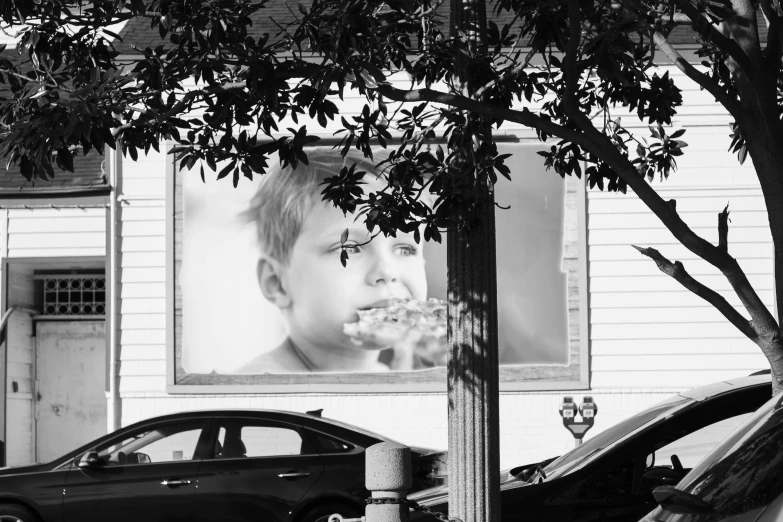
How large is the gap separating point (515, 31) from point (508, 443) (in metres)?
5.57

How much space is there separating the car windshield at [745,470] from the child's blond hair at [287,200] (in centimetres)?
1019

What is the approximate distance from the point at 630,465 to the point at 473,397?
4.11 feet

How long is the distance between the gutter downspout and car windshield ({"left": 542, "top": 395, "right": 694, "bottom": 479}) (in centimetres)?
847

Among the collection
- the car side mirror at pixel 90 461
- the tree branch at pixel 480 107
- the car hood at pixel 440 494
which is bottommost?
the car side mirror at pixel 90 461

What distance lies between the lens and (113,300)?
47.0 ft

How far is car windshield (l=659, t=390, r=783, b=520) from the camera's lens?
3725 millimetres

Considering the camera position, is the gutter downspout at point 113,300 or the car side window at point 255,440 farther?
the gutter downspout at point 113,300

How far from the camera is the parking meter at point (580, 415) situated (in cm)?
1340

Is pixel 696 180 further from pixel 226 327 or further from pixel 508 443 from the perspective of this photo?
pixel 226 327

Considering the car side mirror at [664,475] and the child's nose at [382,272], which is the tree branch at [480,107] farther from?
the child's nose at [382,272]

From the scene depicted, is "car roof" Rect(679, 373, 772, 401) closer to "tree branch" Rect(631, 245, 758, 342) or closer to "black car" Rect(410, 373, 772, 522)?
"black car" Rect(410, 373, 772, 522)

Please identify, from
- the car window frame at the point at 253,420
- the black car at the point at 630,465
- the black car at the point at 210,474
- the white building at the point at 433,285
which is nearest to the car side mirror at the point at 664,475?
the black car at the point at 630,465

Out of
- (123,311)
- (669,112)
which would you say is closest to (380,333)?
(123,311)

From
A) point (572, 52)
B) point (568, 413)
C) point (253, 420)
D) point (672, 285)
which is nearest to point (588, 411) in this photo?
point (568, 413)
